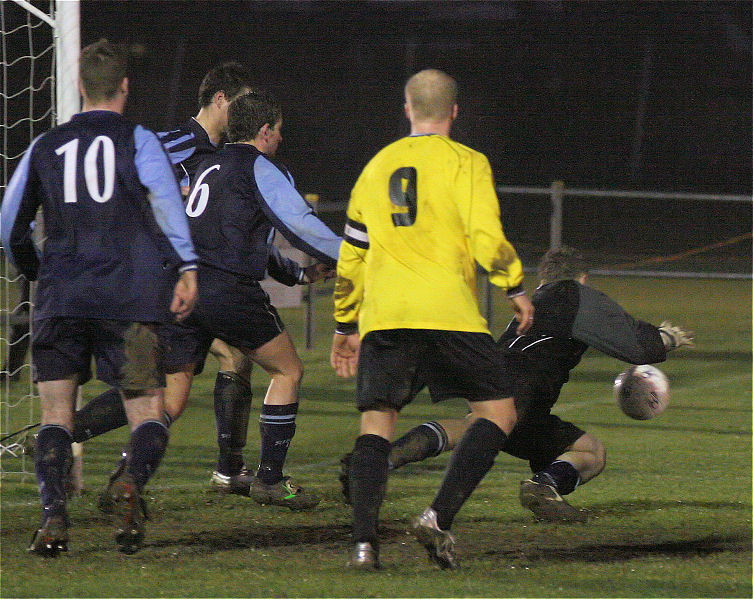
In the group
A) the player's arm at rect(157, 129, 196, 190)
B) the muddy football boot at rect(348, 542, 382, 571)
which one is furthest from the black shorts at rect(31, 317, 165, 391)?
the player's arm at rect(157, 129, 196, 190)

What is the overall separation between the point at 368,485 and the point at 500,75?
31833 millimetres

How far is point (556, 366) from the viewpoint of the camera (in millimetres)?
5996

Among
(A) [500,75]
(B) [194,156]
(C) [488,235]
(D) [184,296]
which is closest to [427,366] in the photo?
(C) [488,235]

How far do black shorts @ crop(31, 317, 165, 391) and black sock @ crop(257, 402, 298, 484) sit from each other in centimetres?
127

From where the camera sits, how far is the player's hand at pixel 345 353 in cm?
532

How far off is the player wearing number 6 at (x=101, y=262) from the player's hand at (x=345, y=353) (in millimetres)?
604

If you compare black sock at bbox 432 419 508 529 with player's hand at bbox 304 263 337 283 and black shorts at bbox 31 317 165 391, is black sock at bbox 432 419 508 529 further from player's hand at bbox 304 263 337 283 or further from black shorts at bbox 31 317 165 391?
player's hand at bbox 304 263 337 283

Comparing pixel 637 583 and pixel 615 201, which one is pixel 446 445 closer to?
pixel 637 583

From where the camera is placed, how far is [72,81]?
6.51 meters

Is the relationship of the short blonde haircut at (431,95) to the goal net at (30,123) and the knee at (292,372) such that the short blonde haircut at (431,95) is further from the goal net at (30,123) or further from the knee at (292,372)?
the goal net at (30,123)

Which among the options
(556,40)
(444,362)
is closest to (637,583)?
(444,362)

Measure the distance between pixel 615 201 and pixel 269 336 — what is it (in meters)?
27.2

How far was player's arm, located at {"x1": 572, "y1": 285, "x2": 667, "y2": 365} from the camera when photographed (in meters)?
5.79

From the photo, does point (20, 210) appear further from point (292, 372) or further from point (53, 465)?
point (292, 372)
